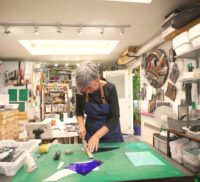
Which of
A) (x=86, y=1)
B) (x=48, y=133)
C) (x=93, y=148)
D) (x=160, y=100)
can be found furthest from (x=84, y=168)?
(x=160, y=100)

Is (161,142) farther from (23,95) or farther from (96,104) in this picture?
(23,95)

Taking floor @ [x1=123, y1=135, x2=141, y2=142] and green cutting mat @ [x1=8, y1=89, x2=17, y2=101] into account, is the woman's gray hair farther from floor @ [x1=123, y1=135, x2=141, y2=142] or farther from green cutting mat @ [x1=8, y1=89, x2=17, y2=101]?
green cutting mat @ [x1=8, y1=89, x2=17, y2=101]

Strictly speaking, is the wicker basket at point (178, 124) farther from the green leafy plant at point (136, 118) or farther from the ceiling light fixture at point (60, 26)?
the green leafy plant at point (136, 118)

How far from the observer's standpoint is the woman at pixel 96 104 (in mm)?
1929

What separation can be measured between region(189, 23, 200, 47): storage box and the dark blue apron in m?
1.20

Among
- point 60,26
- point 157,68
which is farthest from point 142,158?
point 157,68

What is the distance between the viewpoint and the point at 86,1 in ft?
8.98

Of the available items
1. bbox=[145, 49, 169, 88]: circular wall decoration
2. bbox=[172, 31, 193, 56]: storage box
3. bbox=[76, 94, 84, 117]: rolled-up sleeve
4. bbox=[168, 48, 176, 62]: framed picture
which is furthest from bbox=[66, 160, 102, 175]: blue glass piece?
bbox=[145, 49, 169, 88]: circular wall decoration

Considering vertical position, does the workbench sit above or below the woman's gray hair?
below

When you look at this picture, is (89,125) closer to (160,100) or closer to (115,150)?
(115,150)

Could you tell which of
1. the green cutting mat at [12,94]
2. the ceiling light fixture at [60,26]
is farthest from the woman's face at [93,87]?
the green cutting mat at [12,94]

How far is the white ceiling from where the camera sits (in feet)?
9.22

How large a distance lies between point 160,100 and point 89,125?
→ 246 cm

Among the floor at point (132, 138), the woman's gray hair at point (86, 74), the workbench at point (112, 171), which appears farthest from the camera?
the floor at point (132, 138)
